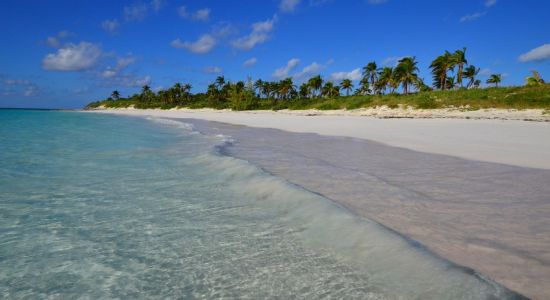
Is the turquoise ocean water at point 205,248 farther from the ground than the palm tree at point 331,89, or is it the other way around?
the palm tree at point 331,89

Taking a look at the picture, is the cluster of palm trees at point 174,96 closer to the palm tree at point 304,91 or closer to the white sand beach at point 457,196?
the palm tree at point 304,91

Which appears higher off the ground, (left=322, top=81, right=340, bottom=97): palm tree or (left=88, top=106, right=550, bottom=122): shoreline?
(left=322, top=81, right=340, bottom=97): palm tree

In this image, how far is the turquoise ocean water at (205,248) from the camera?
8.07 ft

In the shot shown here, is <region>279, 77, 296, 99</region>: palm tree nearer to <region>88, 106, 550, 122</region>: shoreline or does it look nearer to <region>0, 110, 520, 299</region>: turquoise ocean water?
<region>88, 106, 550, 122</region>: shoreline

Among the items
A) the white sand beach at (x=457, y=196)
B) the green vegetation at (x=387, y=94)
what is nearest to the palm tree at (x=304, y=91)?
the green vegetation at (x=387, y=94)

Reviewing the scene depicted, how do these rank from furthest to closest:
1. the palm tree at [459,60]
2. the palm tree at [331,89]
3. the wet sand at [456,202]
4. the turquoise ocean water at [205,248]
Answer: the palm tree at [331,89] → the palm tree at [459,60] → the wet sand at [456,202] → the turquoise ocean water at [205,248]

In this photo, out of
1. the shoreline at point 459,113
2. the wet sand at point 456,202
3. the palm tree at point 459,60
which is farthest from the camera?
the palm tree at point 459,60

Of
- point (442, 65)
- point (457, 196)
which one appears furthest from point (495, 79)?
point (457, 196)

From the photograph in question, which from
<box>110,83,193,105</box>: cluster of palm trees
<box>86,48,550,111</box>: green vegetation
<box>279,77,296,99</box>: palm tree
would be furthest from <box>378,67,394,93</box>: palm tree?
<box>110,83,193,105</box>: cluster of palm trees

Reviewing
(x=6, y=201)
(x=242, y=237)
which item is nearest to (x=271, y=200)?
(x=242, y=237)

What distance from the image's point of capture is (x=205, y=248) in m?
3.22

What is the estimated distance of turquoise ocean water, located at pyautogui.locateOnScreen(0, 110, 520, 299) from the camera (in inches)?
96.9

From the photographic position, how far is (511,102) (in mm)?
28094

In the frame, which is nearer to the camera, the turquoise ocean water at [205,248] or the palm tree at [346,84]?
the turquoise ocean water at [205,248]
